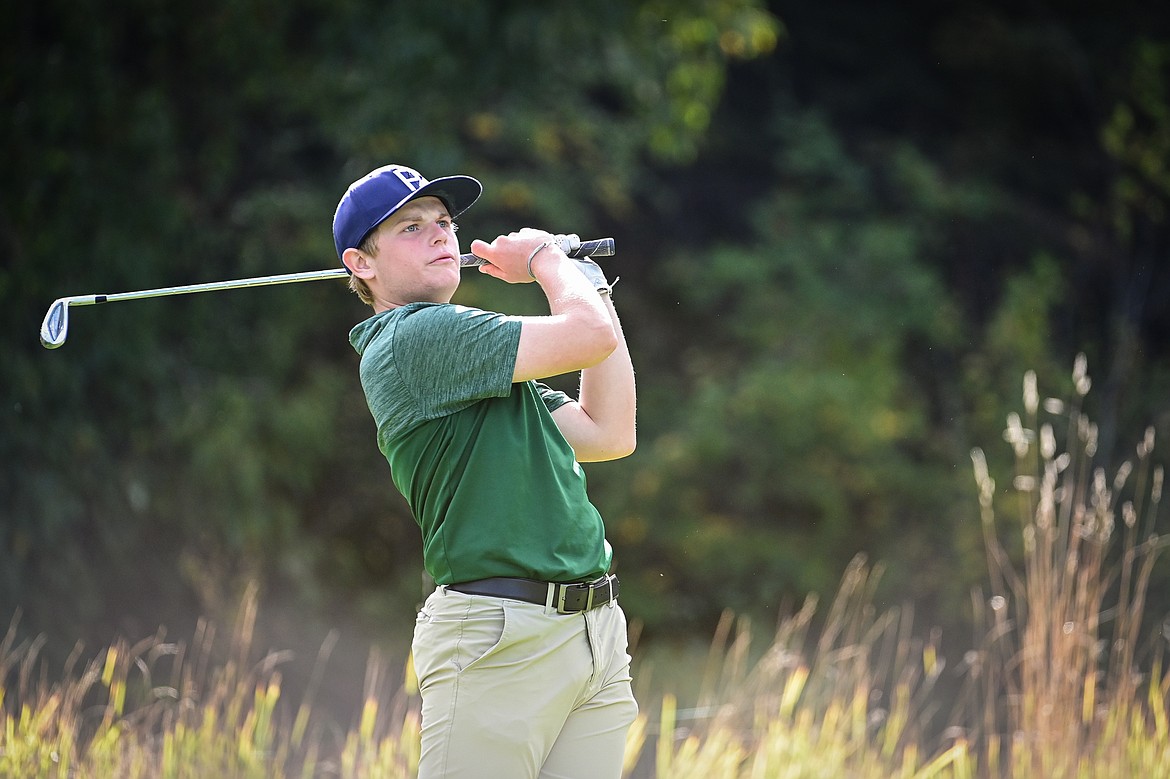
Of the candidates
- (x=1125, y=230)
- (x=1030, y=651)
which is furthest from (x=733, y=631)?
(x=1030, y=651)

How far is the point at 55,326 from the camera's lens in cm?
284

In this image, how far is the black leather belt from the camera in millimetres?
2176

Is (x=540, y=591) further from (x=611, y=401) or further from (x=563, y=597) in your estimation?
(x=611, y=401)

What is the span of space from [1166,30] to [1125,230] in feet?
4.52

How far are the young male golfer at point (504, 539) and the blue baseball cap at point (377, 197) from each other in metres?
0.01

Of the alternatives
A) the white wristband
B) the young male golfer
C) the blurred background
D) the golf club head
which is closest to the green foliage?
the blurred background

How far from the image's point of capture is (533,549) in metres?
2.19

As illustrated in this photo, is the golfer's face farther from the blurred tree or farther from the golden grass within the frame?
the blurred tree

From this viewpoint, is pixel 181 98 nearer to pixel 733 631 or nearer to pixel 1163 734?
pixel 733 631

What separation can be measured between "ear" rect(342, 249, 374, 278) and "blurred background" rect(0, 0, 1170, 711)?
4.78 m

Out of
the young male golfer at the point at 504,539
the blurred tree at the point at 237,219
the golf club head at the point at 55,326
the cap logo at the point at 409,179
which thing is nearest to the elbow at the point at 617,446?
the young male golfer at the point at 504,539

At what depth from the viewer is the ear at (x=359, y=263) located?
7.93ft

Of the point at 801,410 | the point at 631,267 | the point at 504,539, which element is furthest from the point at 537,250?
the point at 631,267

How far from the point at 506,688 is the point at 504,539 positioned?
0.74 ft
